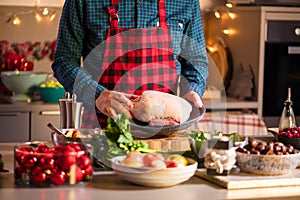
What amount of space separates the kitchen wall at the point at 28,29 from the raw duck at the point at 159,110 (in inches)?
77.2

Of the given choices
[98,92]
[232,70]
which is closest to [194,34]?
[98,92]

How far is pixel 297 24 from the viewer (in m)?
3.72

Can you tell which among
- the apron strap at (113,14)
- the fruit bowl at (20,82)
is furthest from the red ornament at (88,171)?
the fruit bowl at (20,82)

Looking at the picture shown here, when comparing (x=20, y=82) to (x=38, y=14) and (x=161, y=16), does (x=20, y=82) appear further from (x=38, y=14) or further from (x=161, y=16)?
(x=161, y=16)

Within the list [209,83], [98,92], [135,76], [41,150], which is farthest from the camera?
[209,83]

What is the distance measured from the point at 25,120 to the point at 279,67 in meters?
1.45

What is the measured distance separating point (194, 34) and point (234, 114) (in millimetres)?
1151

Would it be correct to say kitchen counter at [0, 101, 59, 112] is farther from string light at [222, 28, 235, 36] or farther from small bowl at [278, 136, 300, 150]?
small bowl at [278, 136, 300, 150]

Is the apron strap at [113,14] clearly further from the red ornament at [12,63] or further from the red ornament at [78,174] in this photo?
the red ornament at [12,63]

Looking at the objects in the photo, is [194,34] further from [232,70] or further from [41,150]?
[232,70]

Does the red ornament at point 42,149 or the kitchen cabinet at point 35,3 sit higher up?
the kitchen cabinet at point 35,3

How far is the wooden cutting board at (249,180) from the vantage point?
1.65 metres

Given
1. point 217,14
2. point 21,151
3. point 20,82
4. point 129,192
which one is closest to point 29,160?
point 21,151

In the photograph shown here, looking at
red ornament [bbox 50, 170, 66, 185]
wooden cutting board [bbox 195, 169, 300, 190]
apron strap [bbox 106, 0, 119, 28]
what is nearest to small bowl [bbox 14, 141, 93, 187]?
red ornament [bbox 50, 170, 66, 185]
